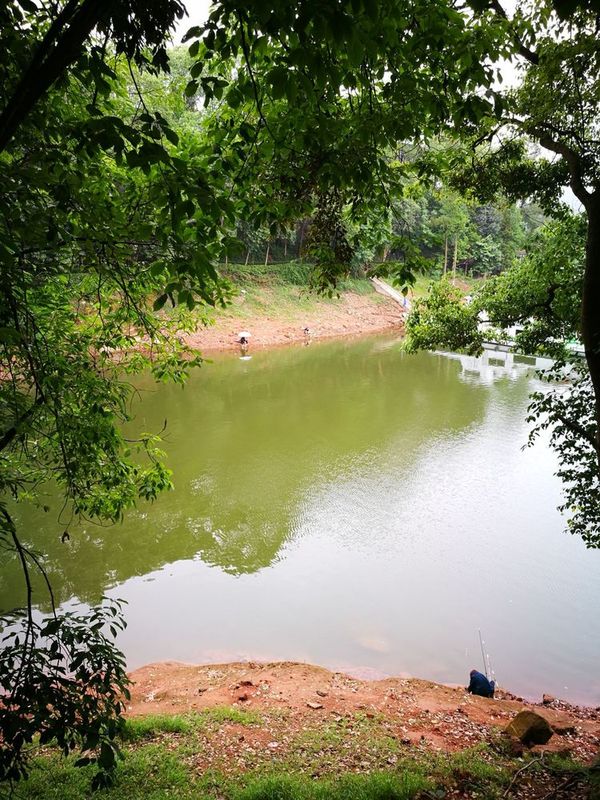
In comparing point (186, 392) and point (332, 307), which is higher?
point (332, 307)

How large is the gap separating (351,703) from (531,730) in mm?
1803

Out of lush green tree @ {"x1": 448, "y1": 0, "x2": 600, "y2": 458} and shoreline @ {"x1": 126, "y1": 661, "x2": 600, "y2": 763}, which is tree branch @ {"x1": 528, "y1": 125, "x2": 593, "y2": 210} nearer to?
lush green tree @ {"x1": 448, "y1": 0, "x2": 600, "y2": 458}

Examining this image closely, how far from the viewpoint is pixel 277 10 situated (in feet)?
4.63

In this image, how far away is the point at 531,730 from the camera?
4383 millimetres

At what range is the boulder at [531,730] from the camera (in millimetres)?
4332

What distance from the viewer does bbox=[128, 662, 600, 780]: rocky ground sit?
14.6 ft

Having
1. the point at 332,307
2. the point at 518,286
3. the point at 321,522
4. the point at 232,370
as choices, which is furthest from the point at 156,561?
the point at 332,307

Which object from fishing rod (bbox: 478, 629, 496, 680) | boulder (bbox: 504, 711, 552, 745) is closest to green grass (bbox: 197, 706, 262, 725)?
boulder (bbox: 504, 711, 552, 745)

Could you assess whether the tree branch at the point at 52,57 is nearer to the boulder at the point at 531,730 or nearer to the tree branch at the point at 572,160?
the tree branch at the point at 572,160

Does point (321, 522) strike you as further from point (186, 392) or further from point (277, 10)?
point (186, 392)

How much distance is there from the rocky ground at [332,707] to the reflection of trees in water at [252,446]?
211cm

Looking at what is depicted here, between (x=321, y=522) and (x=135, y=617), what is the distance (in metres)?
3.73

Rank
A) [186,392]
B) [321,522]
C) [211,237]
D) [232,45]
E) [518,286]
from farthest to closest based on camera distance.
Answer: [186,392] → [321,522] → [518,286] → [211,237] → [232,45]

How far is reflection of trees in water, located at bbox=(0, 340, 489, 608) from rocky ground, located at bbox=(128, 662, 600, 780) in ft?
6.91
